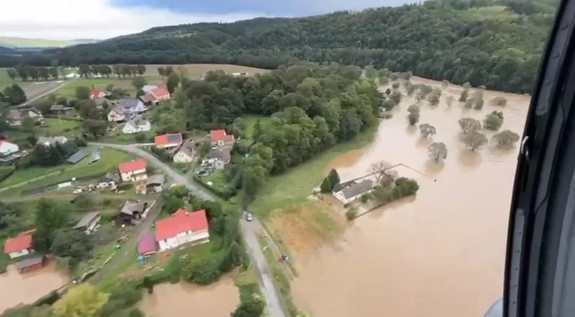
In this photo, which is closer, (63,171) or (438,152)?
(63,171)

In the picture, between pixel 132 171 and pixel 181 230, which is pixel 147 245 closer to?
pixel 181 230

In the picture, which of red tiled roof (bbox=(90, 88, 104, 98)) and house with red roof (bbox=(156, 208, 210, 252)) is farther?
red tiled roof (bbox=(90, 88, 104, 98))

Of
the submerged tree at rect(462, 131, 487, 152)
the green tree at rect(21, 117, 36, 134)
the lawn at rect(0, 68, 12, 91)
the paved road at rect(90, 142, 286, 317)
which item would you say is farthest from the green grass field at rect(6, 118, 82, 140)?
the submerged tree at rect(462, 131, 487, 152)

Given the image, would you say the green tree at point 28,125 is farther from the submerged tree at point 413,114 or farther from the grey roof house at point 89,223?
the submerged tree at point 413,114

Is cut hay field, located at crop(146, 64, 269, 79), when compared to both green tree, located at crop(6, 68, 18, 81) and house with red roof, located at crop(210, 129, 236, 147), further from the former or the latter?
green tree, located at crop(6, 68, 18, 81)

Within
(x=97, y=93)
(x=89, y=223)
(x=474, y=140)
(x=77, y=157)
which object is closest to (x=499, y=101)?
(x=474, y=140)

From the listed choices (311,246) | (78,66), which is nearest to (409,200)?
(311,246)
